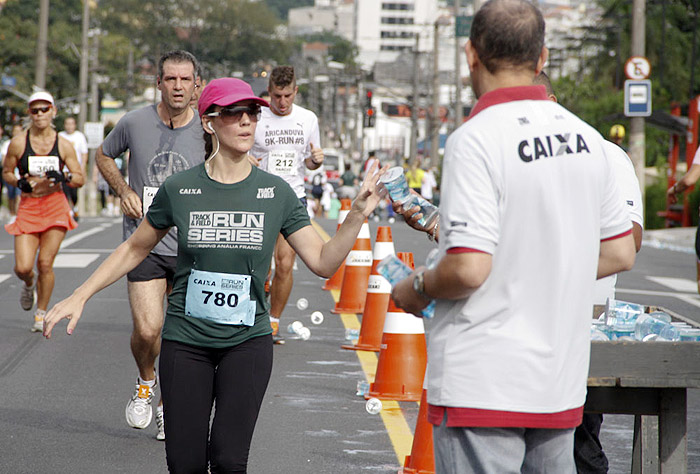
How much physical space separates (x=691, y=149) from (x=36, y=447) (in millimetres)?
22051

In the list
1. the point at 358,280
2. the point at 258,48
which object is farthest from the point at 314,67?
the point at 358,280

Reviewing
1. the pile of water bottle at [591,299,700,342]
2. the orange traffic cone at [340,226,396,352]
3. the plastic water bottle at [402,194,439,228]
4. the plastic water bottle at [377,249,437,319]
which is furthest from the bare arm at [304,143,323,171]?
the plastic water bottle at [377,249,437,319]

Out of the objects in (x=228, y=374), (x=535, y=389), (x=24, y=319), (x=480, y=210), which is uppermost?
(x=480, y=210)

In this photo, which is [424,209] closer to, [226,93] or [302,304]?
[226,93]

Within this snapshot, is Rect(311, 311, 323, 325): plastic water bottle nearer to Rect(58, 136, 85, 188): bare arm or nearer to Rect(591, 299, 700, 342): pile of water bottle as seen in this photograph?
Rect(58, 136, 85, 188): bare arm

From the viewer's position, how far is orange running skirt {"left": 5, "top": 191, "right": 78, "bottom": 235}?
437 inches

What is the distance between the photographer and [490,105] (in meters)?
3.23

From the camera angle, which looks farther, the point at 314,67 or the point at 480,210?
the point at 314,67

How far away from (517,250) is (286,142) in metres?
6.94

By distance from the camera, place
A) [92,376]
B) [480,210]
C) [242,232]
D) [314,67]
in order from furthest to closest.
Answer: [314,67] < [92,376] < [242,232] < [480,210]

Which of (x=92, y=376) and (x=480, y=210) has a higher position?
(x=480, y=210)

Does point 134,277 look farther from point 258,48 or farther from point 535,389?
point 258,48

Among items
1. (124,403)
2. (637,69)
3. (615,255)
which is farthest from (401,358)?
(637,69)

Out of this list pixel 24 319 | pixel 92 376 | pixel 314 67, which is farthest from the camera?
pixel 314 67
